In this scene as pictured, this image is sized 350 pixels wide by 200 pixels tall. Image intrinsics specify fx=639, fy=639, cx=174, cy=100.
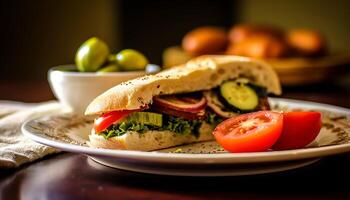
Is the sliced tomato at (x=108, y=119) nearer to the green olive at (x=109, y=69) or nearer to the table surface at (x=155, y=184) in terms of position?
the table surface at (x=155, y=184)

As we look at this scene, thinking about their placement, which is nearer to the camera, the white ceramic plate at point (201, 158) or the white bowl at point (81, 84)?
the white ceramic plate at point (201, 158)

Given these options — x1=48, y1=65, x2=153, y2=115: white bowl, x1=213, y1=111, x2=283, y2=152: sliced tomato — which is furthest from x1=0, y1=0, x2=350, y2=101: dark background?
x1=213, y1=111, x2=283, y2=152: sliced tomato

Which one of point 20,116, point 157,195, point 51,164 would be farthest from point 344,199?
point 20,116

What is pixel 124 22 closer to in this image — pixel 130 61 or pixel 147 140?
pixel 130 61

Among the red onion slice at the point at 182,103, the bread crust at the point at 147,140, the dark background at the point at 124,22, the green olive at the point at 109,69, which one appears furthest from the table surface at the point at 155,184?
the dark background at the point at 124,22

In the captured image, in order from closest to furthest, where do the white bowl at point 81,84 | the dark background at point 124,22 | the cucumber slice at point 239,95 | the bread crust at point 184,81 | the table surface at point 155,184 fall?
1. the table surface at point 155,184
2. the bread crust at point 184,81
3. the cucumber slice at point 239,95
4. the white bowl at point 81,84
5. the dark background at point 124,22

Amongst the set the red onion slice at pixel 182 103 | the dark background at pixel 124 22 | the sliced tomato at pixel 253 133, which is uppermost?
the sliced tomato at pixel 253 133
